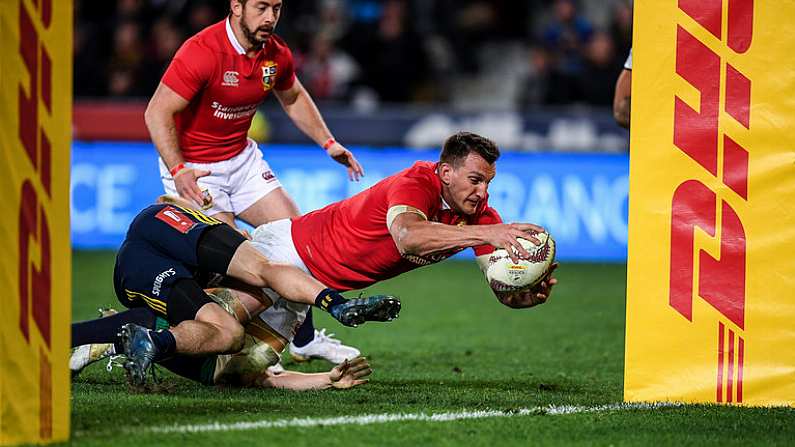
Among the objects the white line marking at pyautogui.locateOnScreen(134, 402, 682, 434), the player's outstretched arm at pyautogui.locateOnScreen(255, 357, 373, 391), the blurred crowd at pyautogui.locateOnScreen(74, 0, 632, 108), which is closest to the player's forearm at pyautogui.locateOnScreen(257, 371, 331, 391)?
the player's outstretched arm at pyautogui.locateOnScreen(255, 357, 373, 391)

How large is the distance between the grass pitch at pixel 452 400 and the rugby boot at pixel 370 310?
1.38 feet

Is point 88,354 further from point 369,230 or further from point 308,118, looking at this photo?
point 308,118

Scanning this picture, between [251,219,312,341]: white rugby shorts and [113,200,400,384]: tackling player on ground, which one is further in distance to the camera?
[251,219,312,341]: white rugby shorts

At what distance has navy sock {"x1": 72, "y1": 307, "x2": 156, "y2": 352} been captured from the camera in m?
6.38

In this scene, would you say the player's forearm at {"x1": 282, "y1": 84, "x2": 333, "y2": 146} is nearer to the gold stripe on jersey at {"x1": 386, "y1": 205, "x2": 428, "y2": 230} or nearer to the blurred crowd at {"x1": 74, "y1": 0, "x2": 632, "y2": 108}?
the gold stripe on jersey at {"x1": 386, "y1": 205, "x2": 428, "y2": 230}

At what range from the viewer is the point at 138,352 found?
5.55 meters

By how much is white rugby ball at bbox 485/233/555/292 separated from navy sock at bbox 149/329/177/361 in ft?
5.10

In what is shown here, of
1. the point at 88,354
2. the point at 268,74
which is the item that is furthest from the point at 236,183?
the point at 88,354

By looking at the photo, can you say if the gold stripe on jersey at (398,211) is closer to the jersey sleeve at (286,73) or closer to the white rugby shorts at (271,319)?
the white rugby shorts at (271,319)

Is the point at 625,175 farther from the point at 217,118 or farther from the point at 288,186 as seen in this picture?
the point at 217,118

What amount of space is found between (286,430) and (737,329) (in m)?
2.19

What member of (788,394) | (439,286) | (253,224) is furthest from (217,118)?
(439,286)

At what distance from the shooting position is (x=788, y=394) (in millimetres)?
5516

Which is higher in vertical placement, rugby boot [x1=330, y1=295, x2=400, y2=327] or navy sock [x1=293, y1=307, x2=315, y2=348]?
rugby boot [x1=330, y1=295, x2=400, y2=327]
